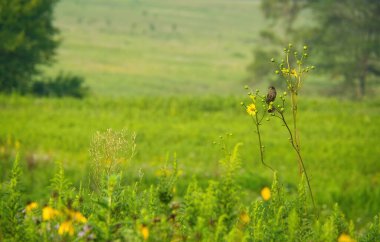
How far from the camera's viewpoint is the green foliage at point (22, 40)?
66.4ft

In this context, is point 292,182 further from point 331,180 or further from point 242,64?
point 242,64

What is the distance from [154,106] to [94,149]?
1521 cm

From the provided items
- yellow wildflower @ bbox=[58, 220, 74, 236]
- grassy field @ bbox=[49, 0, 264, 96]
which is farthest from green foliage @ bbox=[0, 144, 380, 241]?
grassy field @ bbox=[49, 0, 264, 96]

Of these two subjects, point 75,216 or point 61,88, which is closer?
point 75,216

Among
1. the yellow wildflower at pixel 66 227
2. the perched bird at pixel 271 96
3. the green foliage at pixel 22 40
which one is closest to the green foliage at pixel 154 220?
the yellow wildflower at pixel 66 227

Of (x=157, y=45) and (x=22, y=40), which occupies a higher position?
(x=157, y=45)

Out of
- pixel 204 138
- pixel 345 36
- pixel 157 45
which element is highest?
pixel 157 45

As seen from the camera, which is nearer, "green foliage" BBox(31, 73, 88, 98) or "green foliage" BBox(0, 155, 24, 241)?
"green foliage" BBox(0, 155, 24, 241)

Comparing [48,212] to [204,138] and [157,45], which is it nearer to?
[204,138]

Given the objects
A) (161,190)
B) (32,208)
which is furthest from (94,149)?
(161,190)

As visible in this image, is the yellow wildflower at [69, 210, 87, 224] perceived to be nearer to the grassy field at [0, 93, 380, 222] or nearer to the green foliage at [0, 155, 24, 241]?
the green foliage at [0, 155, 24, 241]

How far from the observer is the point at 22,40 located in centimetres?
2002

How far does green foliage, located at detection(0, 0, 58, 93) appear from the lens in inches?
797

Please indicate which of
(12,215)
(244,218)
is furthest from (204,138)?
(12,215)
